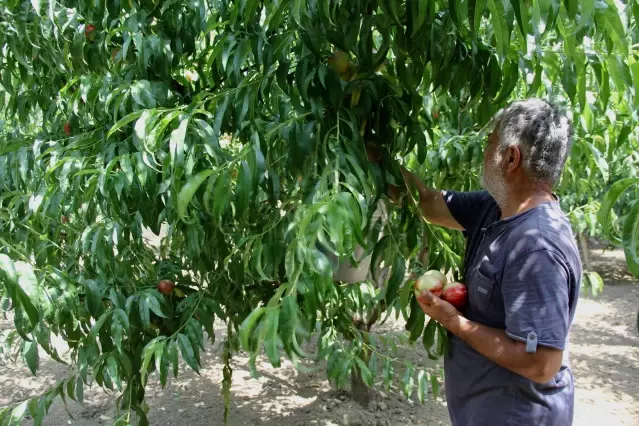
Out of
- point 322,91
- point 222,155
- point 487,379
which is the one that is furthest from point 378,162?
point 487,379

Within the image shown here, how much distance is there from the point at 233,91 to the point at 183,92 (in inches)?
27.3

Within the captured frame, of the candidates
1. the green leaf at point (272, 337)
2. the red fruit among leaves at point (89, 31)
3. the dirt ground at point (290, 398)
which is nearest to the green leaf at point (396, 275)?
the green leaf at point (272, 337)

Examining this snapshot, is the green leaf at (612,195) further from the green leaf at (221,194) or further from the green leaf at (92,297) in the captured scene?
the green leaf at (92,297)

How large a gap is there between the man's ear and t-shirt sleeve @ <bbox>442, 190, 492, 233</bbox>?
379 mm

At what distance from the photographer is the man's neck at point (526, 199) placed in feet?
5.12

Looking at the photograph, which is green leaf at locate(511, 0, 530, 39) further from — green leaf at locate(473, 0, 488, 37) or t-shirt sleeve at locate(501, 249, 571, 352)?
t-shirt sleeve at locate(501, 249, 571, 352)

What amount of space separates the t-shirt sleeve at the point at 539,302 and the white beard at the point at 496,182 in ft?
0.77

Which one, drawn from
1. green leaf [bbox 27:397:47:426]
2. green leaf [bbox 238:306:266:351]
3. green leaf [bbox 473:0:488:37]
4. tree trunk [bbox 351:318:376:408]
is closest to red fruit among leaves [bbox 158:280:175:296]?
green leaf [bbox 27:397:47:426]

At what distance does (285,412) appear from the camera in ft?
12.9

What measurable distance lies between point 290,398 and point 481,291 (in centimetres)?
290

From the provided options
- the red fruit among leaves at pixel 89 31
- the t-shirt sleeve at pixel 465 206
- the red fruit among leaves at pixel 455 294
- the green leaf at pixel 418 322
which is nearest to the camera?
the red fruit among leaves at pixel 455 294

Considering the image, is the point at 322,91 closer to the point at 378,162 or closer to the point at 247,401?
the point at 378,162

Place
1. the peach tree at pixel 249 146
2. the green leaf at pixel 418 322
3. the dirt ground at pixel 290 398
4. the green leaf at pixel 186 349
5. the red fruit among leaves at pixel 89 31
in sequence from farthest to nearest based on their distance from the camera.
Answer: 1. the dirt ground at pixel 290 398
2. the red fruit among leaves at pixel 89 31
3. the green leaf at pixel 186 349
4. the green leaf at pixel 418 322
5. the peach tree at pixel 249 146

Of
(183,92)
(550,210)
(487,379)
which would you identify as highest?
(183,92)
